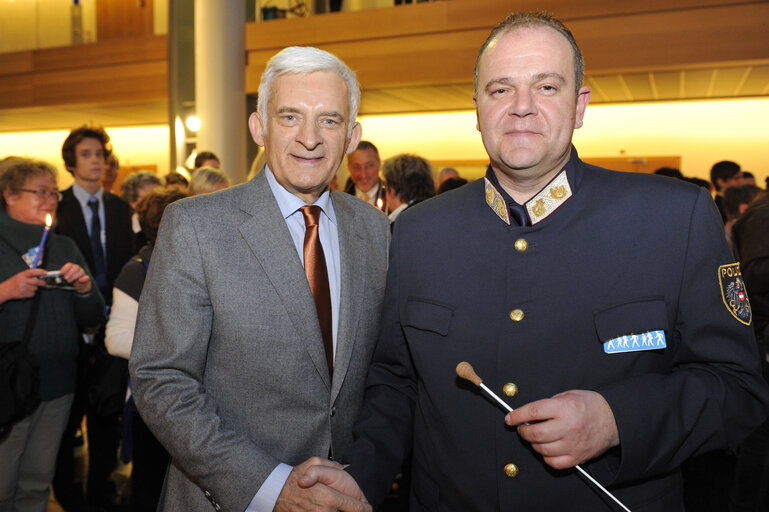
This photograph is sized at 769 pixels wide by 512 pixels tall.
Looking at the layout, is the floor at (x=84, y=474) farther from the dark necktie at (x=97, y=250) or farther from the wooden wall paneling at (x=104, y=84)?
the wooden wall paneling at (x=104, y=84)

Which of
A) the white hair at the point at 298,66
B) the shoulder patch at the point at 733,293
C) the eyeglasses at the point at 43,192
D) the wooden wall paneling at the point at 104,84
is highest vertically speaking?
the wooden wall paneling at the point at 104,84

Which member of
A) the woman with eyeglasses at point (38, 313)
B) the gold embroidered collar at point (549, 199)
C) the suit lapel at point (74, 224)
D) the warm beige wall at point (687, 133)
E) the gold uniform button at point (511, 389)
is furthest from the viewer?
the warm beige wall at point (687, 133)

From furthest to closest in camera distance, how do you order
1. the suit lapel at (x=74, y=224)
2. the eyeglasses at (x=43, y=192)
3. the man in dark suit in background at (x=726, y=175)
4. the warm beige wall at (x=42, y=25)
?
the warm beige wall at (x=42, y=25) → the man in dark suit in background at (x=726, y=175) → the suit lapel at (x=74, y=224) → the eyeglasses at (x=43, y=192)

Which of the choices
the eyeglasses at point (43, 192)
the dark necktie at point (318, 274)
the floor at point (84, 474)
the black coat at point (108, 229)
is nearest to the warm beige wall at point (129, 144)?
the black coat at point (108, 229)

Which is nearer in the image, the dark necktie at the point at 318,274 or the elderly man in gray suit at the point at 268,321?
the elderly man in gray suit at the point at 268,321

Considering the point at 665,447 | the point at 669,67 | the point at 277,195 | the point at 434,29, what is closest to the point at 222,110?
the point at 434,29

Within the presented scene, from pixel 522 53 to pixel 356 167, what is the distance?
3255 mm

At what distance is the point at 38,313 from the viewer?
283cm

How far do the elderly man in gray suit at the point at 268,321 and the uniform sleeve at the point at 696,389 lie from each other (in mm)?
573

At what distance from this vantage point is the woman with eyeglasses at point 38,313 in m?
2.75

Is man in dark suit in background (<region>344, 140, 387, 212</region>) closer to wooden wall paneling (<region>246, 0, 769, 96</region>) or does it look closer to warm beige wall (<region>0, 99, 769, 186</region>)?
wooden wall paneling (<region>246, 0, 769, 96</region>)

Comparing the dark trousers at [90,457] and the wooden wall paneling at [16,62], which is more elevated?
the wooden wall paneling at [16,62]

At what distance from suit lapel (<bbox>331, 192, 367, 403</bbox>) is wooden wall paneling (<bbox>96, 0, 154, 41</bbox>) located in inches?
396

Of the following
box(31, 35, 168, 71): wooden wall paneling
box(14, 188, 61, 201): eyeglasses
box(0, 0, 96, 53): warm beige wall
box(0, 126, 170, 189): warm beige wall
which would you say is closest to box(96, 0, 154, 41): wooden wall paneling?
box(0, 0, 96, 53): warm beige wall
